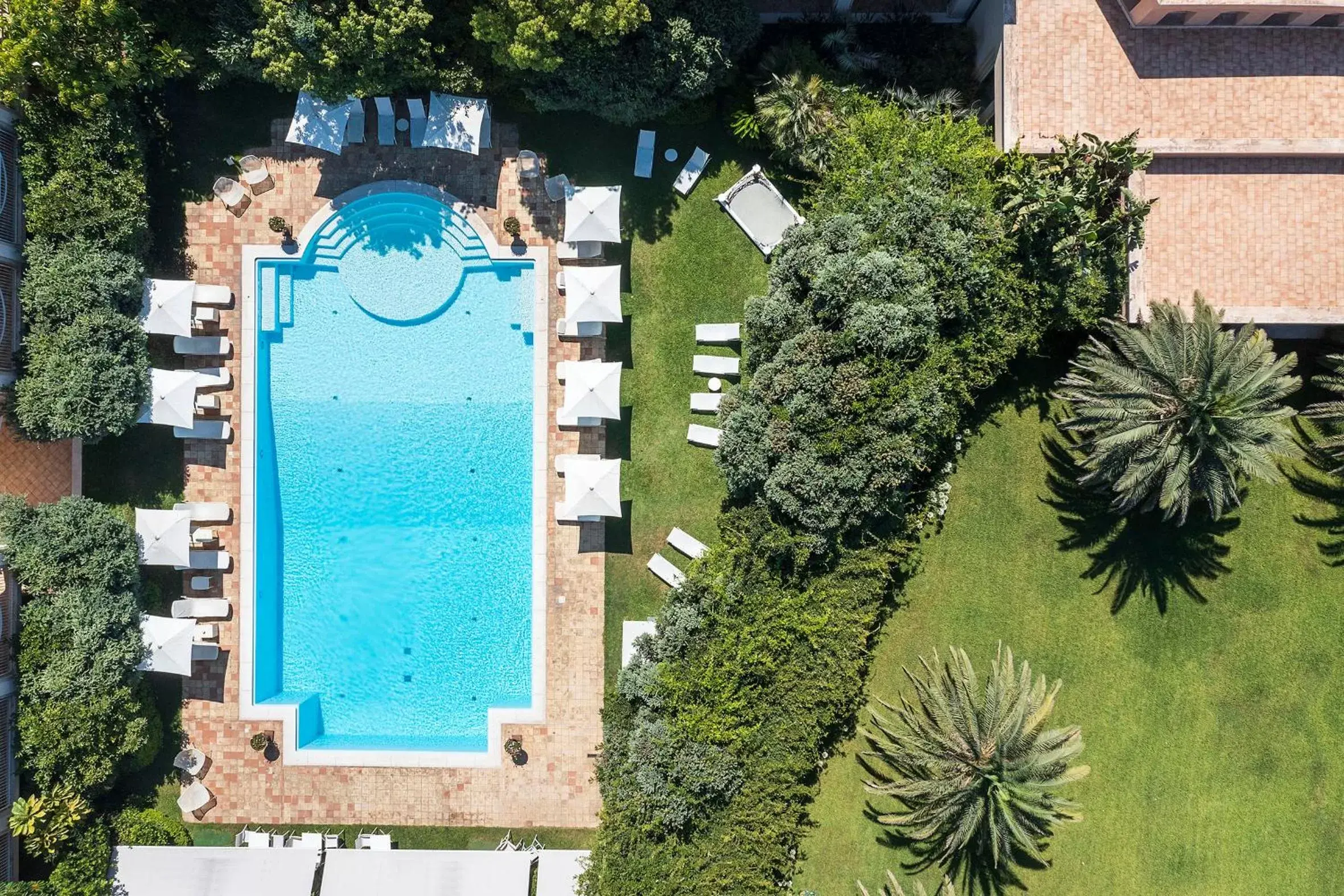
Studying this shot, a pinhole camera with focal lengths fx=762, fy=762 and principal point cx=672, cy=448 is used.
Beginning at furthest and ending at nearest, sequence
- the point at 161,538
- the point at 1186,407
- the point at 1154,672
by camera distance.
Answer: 1. the point at 1154,672
2. the point at 161,538
3. the point at 1186,407

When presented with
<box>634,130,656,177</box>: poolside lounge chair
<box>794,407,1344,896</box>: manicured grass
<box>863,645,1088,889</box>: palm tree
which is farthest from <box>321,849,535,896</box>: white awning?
<box>634,130,656,177</box>: poolside lounge chair

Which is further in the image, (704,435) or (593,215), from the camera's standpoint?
(704,435)

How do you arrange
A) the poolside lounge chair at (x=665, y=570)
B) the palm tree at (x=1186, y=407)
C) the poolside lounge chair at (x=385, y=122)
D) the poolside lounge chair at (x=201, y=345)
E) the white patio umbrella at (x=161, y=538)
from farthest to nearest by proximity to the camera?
the poolside lounge chair at (x=665, y=570) → the poolside lounge chair at (x=201, y=345) → the poolside lounge chair at (x=385, y=122) → the white patio umbrella at (x=161, y=538) → the palm tree at (x=1186, y=407)

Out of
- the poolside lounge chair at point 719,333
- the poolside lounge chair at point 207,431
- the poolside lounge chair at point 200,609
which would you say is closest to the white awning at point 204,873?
the poolside lounge chair at point 200,609

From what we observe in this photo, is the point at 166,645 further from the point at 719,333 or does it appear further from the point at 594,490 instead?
the point at 719,333

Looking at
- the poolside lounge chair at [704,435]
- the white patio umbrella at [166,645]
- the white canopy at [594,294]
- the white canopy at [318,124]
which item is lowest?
the white patio umbrella at [166,645]

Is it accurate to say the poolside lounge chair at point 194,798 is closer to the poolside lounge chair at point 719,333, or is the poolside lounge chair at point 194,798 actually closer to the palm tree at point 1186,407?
the poolside lounge chair at point 719,333

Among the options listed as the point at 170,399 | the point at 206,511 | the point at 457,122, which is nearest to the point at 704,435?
the point at 457,122
